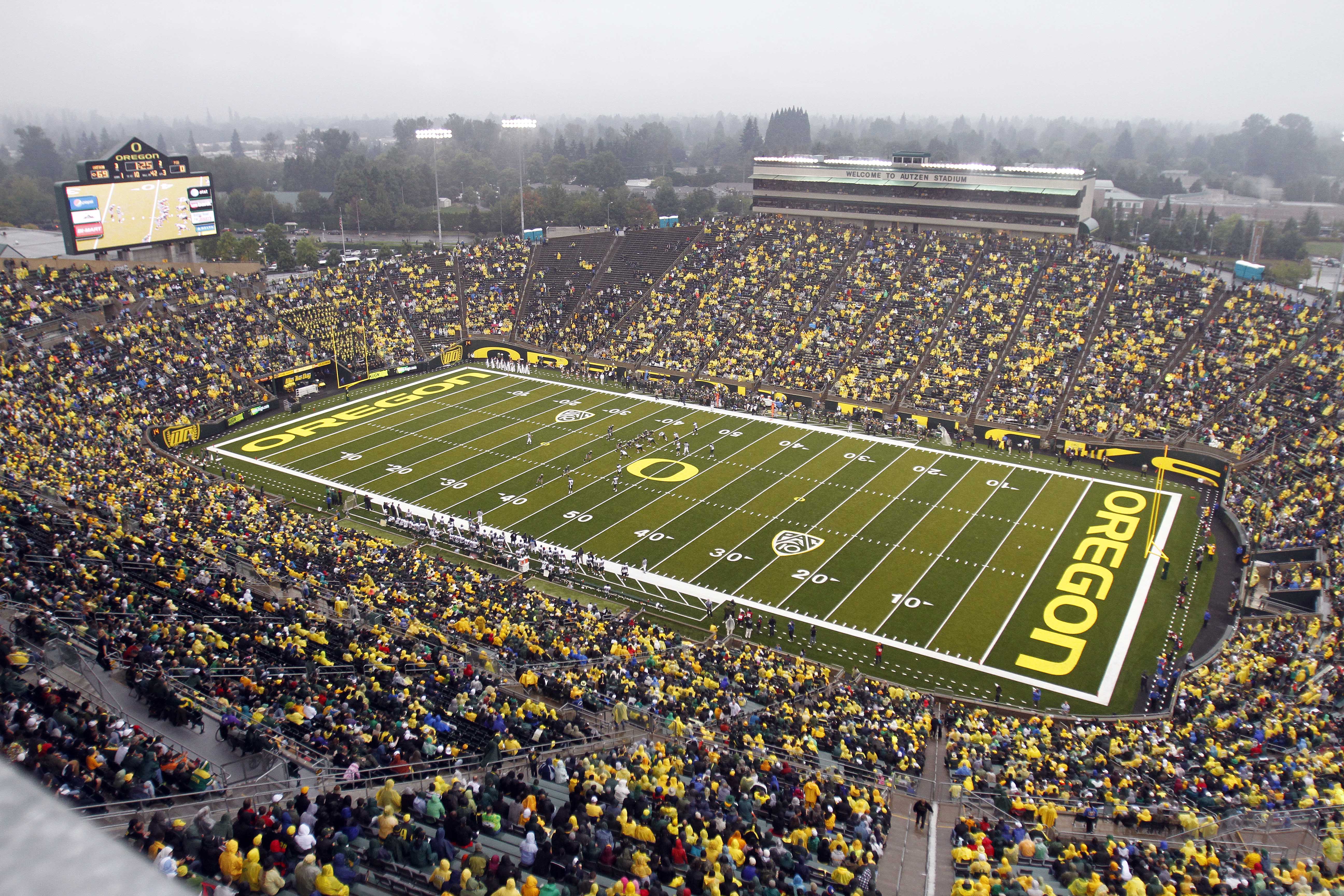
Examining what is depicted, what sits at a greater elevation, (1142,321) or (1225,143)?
(1225,143)

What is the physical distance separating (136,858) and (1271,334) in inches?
1952

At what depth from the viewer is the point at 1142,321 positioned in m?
45.8

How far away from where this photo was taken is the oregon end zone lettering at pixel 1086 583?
2500 centimetres

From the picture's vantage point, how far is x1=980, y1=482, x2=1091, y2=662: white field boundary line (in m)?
25.7

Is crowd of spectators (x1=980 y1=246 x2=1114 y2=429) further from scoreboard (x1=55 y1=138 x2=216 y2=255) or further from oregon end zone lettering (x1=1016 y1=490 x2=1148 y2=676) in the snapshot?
scoreboard (x1=55 y1=138 x2=216 y2=255)

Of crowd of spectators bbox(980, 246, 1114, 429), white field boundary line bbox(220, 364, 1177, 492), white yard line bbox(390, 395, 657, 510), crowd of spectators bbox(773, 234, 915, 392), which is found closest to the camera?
white yard line bbox(390, 395, 657, 510)

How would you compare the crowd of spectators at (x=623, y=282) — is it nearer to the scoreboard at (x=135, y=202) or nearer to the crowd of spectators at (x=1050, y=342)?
the scoreboard at (x=135, y=202)

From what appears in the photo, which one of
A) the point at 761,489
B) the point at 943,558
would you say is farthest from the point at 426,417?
the point at 943,558

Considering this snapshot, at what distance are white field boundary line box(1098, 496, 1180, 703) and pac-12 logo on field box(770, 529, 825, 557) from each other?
9776 millimetres

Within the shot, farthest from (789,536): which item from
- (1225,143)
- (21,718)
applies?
(1225,143)

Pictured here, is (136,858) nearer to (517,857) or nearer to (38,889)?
(38,889)

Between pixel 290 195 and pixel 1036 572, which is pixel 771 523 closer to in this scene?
pixel 1036 572

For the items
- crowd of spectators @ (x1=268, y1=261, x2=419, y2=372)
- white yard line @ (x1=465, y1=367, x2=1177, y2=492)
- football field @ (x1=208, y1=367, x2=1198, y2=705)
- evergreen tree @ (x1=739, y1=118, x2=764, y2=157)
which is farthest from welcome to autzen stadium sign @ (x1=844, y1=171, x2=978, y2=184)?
evergreen tree @ (x1=739, y1=118, x2=764, y2=157)

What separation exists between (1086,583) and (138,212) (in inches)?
1869
